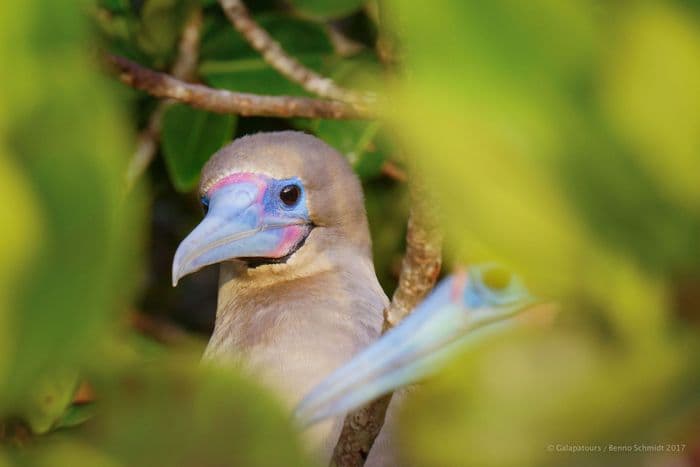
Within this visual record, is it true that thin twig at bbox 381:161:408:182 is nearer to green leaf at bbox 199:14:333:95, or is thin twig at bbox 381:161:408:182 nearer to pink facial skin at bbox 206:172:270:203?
green leaf at bbox 199:14:333:95

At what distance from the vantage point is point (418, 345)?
1.05 m

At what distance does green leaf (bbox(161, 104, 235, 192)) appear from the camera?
9.14ft

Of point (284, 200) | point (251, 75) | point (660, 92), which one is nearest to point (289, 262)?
point (284, 200)

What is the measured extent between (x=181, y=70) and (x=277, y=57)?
296mm

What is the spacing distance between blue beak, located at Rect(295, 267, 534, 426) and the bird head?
1.14 m

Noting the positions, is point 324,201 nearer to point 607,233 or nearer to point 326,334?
point 326,334

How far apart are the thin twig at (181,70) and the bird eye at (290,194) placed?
53cm

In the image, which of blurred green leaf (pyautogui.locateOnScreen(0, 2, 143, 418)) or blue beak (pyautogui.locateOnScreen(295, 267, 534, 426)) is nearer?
blurred green leaf (pyautogui.locateOnScreen(0, 2, 143, 418))

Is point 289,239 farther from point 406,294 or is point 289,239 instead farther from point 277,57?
point 406,294

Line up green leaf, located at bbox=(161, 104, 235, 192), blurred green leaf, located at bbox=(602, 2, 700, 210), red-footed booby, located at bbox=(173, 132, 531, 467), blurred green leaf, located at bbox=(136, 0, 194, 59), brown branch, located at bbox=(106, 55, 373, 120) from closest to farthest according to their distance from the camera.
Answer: blurred green leaf, located at bbox=(602, 2, 700, 210) < red-footed booby, located at bbox=(173, 132, 531, 467) < brown branch, located at bbox=(106, 55, 373, 120) < green leaf, located at bbox=(161, 104, 235, 192) < blurred green leaf, located at bbox=(136, 0, 194, 59)

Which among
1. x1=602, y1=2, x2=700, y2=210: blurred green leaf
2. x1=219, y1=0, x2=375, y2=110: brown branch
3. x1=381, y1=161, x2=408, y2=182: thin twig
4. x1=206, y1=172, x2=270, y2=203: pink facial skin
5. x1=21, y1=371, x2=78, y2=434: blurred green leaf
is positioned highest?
x1=602, y1=2, x2=700, y2=210: blurred green leaf

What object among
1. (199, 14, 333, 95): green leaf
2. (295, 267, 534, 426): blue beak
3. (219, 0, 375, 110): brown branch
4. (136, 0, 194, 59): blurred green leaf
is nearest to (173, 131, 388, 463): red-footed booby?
(219, 0, 375, 110): brown branch

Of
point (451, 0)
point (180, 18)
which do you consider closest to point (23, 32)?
point (451, 0)

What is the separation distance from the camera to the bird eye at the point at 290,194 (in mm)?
2434
